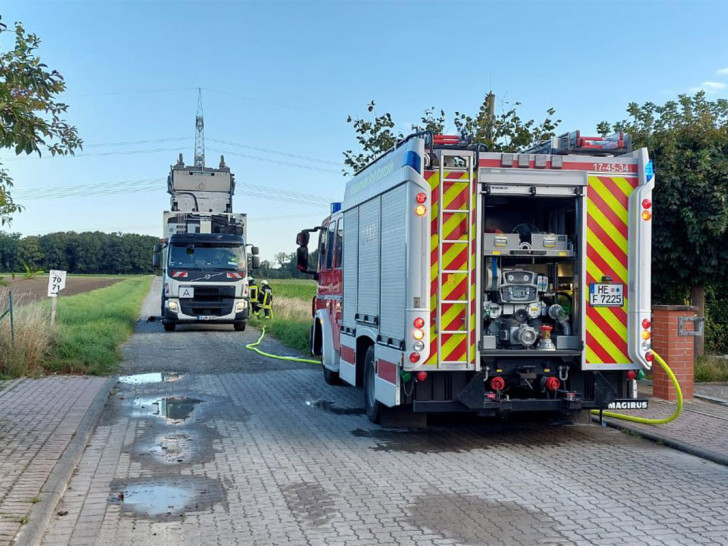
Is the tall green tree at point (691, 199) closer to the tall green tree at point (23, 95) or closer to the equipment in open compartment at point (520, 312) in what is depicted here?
the equipment in open compartment at point (520, 312)


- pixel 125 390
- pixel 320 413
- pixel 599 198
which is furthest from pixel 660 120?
pixel 125 390

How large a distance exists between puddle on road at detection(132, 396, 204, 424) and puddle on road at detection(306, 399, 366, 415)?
1.64 metres

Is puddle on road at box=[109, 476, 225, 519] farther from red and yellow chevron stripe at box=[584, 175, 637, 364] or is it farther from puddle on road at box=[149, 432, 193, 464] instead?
red and yellow chevron stripe at box=[584, 175, 637, 364]

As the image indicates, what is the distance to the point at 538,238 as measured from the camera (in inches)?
316

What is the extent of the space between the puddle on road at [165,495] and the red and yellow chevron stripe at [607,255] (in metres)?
4.12

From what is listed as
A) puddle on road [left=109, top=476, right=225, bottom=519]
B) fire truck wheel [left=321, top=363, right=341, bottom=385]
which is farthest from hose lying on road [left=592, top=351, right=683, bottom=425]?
puddle on road [left=109, top=476, right=225, bottom=519]

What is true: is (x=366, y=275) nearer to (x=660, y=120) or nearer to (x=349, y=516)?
(x=349, y=516)

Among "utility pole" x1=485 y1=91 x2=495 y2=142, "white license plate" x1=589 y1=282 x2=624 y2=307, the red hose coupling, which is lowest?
the red hose coupling

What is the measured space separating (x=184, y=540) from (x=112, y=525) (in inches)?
27.0

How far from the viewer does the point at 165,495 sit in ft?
20.1

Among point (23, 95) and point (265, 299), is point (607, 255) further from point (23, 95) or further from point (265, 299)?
point (265, 299)

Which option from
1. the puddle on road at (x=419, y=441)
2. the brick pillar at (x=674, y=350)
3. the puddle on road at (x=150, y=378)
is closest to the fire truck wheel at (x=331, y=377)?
the puddle on road at (x=150, y=378)

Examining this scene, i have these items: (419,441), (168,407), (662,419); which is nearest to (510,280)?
(419,441)

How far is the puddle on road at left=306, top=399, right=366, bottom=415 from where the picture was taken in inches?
398
